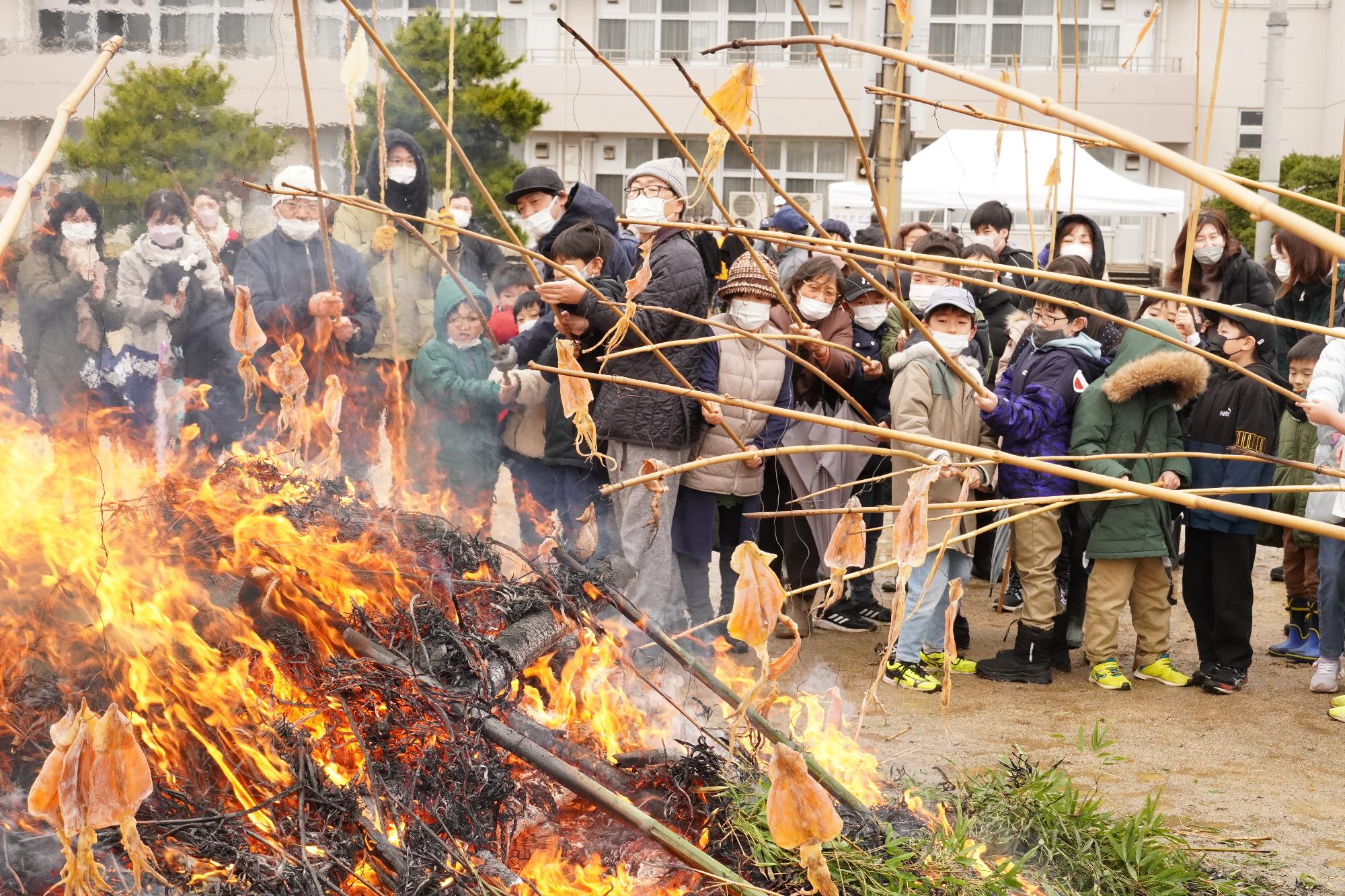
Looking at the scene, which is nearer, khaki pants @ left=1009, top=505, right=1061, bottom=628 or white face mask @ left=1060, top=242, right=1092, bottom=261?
khaki pants @ left=1009, top=505, right=1061, bottom=628

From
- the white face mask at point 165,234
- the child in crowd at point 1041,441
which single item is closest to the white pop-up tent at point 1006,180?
the child in crowd at point 1041,441

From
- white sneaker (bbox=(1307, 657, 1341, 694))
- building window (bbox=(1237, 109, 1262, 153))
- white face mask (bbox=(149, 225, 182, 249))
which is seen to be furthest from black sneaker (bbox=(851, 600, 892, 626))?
building window (bbox=(1237, 109, 1262, 153))

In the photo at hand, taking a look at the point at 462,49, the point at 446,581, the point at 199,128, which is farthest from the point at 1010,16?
the point at 446,581

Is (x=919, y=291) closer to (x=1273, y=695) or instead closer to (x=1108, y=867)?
(x=1273, y=695)

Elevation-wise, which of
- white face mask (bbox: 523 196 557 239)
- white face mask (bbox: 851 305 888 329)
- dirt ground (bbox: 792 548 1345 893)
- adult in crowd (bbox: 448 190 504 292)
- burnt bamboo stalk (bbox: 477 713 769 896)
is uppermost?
white face mask (bbox: 523 196 557 239)

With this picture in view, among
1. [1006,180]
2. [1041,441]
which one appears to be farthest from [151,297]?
[1006,180]

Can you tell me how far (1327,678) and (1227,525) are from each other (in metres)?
0.88

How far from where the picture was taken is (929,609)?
613 cm

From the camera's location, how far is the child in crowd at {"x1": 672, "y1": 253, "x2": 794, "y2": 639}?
6.19m

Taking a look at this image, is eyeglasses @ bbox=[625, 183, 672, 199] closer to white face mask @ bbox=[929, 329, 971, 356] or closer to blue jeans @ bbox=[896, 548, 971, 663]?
white face mask @ bbox=[929, 329, 971, 356]

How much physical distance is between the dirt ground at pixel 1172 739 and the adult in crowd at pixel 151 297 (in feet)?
11.8

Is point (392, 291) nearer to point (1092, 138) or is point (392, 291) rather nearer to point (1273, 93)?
point (1092, 138)

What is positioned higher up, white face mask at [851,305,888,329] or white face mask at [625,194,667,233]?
white face mask at [625,194,667,233]

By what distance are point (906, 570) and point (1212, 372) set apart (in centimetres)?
531
